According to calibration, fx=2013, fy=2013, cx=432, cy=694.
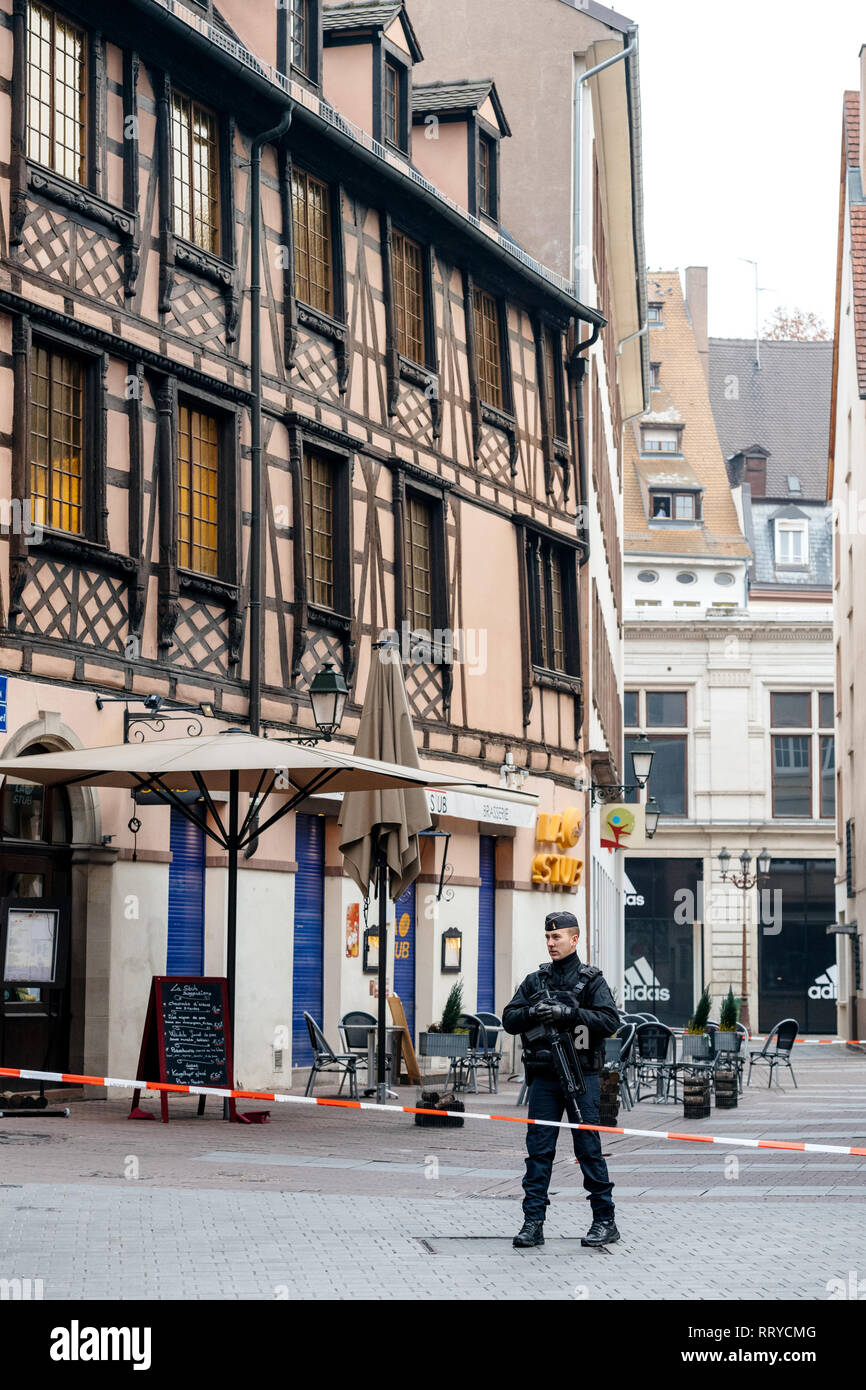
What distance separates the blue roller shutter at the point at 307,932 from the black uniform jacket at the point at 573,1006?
10.7 metres

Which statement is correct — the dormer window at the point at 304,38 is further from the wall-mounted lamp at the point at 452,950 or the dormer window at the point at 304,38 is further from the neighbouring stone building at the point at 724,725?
the neighbouring stone building at the point at 724,725

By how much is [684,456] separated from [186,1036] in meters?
41.7

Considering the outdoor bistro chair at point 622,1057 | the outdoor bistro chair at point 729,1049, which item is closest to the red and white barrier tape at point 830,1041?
the outdoor bistro chair at point 729,1049

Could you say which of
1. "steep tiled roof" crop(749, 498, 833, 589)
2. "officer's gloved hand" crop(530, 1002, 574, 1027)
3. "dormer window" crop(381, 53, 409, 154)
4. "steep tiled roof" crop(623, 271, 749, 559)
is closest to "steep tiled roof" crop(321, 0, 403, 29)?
"dormer window" crop(381, 53, 409, 154)

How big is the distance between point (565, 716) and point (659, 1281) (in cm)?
1876

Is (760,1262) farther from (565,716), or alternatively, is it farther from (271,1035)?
(565,716)

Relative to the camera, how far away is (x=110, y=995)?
661 inches

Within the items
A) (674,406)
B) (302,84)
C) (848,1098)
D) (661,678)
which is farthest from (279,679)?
(674,406)

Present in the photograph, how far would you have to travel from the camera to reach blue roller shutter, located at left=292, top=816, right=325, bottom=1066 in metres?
20.5

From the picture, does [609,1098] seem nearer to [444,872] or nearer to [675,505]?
[444,872]

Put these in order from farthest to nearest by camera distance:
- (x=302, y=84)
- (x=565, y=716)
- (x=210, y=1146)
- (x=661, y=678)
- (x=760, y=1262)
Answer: (x=661, y=678)
(x=565, y=716)
(x=302, y=84)
(x=210, y=1146)
(x=760, y=1262)

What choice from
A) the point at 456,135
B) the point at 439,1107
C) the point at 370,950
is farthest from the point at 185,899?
the point at 456,135

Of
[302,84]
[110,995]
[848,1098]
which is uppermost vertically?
[302,84]

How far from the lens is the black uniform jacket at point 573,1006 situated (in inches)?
379
